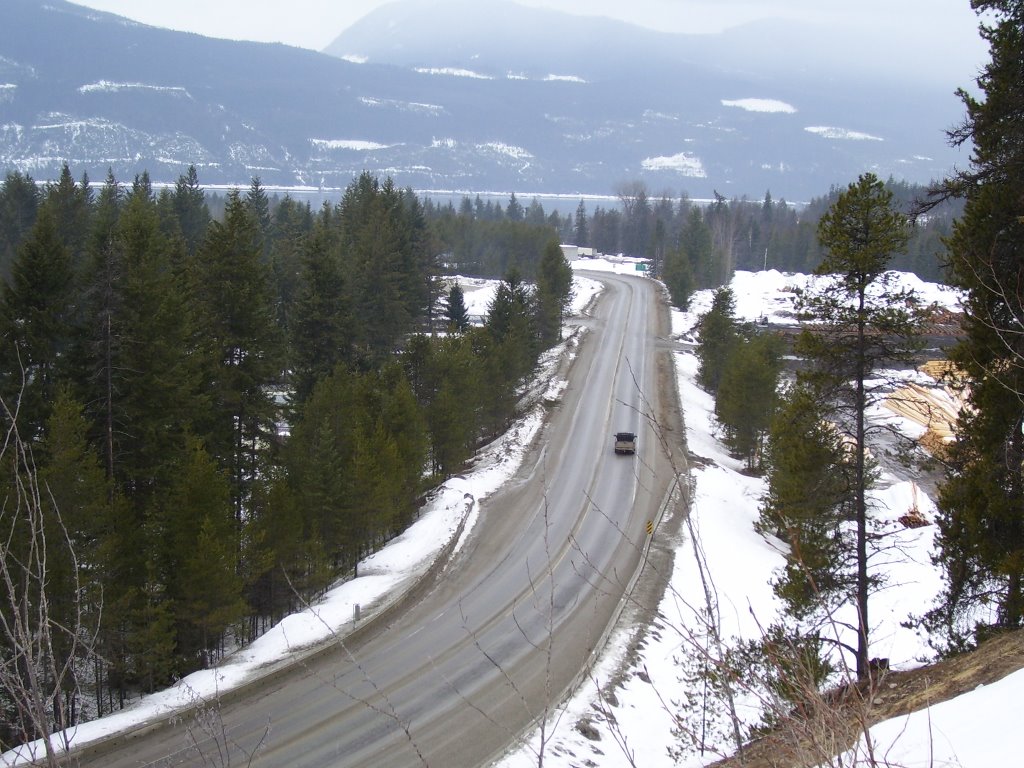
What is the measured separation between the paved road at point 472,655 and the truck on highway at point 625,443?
1.59ft

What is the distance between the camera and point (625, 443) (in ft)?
120

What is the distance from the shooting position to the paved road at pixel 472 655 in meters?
14.2

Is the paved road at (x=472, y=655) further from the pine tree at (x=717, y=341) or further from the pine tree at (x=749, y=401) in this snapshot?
the pine tree at (x=717, y=341)

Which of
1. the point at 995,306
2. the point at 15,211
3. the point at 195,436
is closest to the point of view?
the point at 995,306

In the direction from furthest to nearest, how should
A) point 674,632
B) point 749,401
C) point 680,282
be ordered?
point 680,282 < point 749,401 < point 674,632

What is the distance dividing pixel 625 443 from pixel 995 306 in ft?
82.7

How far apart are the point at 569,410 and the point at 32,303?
27.4m

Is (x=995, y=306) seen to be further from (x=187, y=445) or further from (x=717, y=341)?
(x=717, y=341)

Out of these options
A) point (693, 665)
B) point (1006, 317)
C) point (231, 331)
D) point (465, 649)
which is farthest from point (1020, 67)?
point (231, 331)

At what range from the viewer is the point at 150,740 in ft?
47.8

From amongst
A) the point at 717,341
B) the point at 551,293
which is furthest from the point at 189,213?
the point at 717,341

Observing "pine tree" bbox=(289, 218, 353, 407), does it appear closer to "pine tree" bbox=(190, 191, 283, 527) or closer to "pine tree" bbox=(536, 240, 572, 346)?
"pine tree" bbox=(190, 191, 283, 527)

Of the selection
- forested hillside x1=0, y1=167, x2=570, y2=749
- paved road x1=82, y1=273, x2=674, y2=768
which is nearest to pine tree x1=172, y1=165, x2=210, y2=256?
forested hillside x1=0, y1=167, x2=570, y2=749

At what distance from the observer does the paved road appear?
14156 mm
